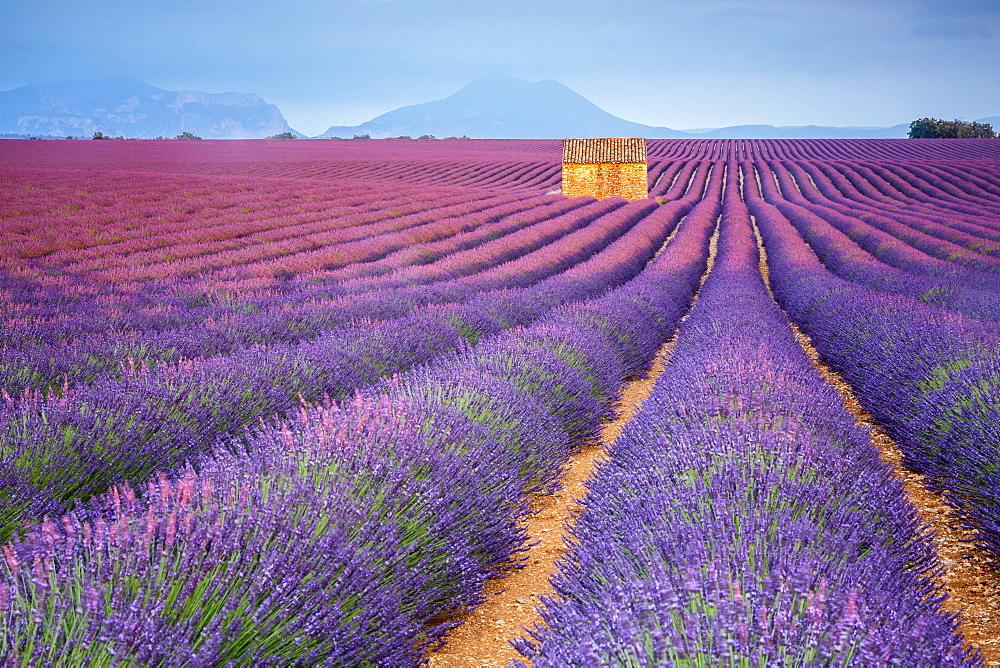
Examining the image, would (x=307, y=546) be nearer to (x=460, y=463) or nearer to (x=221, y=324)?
(x=460, y=463)

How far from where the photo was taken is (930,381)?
3734 millimetres

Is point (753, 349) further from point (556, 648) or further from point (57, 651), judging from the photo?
point (57, 651)

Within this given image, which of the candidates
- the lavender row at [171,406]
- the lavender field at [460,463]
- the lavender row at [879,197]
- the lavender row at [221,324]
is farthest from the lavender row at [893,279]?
the lavender row at [171,406]

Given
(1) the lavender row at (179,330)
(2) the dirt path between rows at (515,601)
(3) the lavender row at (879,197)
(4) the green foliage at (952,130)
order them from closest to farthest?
1. (2) the dirt path between rows at (515,601)
2. (1) the lavender row at (179,330)
3. (3) the lavender row at (879,197)
4. (4) the green foliage at (952,130)

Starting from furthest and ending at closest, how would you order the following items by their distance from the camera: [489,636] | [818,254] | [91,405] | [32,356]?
[818,254] → [32,356] → [91,405] → [489,636]

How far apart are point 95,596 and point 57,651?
0.12 meters

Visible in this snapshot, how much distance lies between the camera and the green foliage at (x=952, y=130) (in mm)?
60334

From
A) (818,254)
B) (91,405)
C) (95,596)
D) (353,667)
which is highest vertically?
(95,596)

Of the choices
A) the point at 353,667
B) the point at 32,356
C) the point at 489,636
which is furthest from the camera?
the point at 32,356

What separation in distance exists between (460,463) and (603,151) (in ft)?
72.2

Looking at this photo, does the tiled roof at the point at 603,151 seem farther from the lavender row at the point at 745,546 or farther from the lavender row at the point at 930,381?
the lavender row at the point at 745,546

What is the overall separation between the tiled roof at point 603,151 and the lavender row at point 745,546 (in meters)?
20.7

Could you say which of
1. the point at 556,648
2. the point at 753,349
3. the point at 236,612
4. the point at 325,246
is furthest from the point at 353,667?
the point at 325,246

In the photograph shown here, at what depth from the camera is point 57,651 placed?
51.9 inches
